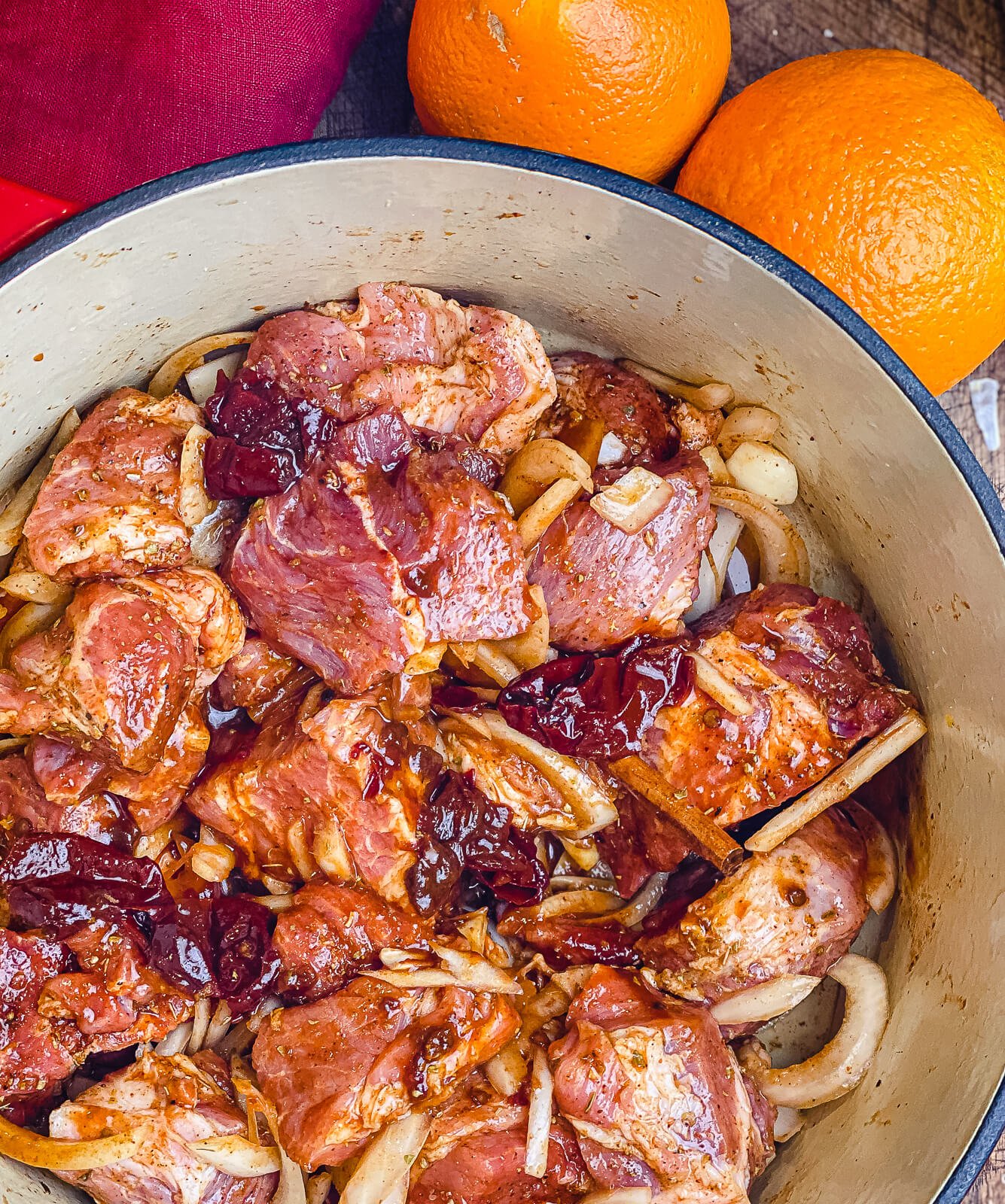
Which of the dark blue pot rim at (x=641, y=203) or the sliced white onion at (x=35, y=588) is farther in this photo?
the sliced white onion at (x=35, y=588)

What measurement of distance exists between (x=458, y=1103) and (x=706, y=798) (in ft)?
2.66

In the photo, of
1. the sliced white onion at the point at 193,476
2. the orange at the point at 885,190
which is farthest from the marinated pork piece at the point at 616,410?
the sliced white onion at the point at 193,476

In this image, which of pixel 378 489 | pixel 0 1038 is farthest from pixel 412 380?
pixel 0 1038

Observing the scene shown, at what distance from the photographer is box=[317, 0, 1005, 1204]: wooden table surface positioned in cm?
262

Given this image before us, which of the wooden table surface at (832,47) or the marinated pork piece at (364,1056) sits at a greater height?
the wooden table surface at (832,47)

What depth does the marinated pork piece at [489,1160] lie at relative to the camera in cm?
207

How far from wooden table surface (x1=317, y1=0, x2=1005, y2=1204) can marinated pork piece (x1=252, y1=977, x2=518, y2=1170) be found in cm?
154

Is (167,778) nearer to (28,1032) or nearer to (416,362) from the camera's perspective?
(28,1032)

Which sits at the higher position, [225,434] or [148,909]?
[225,434]

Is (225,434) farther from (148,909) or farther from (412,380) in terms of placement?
(148,909)

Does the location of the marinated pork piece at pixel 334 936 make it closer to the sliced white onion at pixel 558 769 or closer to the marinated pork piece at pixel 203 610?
the sliced white onion at pixel 558 769

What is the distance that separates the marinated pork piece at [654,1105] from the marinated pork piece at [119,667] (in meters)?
1.03

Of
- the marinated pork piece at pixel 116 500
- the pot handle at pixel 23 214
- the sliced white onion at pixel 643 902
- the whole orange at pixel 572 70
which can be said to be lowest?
the sliced white onion at pixel 643 902

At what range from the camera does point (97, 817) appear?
2029mm
